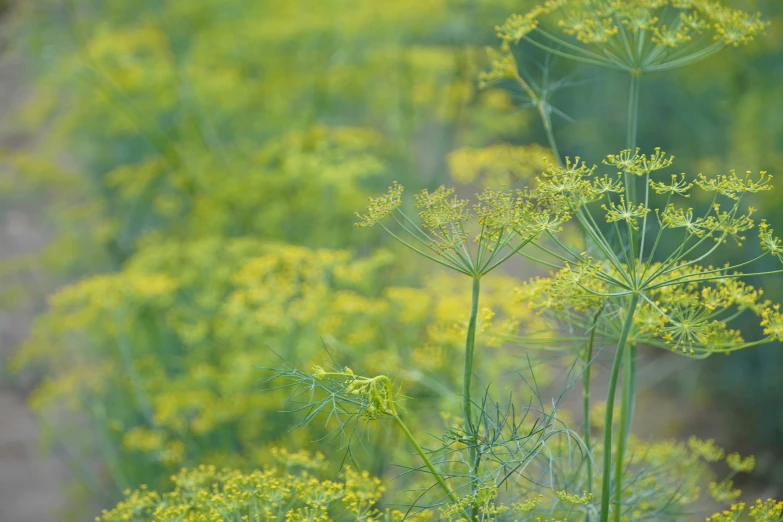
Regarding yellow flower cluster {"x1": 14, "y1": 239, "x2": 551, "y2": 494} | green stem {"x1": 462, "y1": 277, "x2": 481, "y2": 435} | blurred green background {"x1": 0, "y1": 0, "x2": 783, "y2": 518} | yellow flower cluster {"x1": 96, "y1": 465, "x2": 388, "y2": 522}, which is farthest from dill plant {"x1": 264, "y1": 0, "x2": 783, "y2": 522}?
blurred green background {"x1": 0, "y1": 0, "x2": 783, "y2": 518}

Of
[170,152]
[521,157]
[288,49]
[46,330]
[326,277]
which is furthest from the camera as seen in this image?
[288,49]

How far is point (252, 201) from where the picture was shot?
14.8ft

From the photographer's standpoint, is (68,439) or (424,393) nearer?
(424,393)

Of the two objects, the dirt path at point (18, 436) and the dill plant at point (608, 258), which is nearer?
the dill plant at point (608, 258)

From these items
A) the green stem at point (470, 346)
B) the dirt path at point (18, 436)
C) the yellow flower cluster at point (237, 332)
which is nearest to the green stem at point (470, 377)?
the green stem at point (470, 346)

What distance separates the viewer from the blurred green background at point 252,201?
360 cm

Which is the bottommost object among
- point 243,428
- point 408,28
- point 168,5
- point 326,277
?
point 243,428

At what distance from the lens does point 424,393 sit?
3527 millimetres

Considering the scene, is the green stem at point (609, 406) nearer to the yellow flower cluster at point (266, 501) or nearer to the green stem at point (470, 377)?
the green stem at point (470, 377)

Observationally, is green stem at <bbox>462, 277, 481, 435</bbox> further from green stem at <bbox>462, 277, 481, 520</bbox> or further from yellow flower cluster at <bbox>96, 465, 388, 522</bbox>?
yellow flower cluster at <bbox>96, 465, 388, 522</bbox>

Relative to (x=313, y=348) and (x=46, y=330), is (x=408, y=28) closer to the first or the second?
(x=313, y=348)

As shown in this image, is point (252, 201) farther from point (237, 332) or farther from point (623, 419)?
point (623, 419)

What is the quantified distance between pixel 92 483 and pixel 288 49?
3.26m

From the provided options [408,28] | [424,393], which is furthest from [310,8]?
[424,393]
